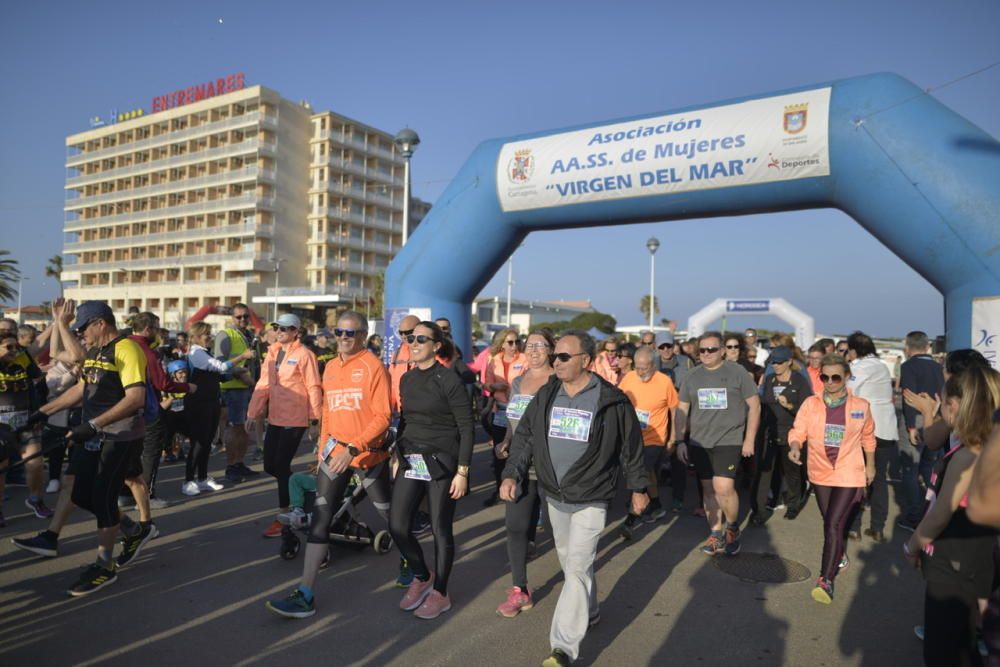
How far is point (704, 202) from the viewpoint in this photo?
10.0 metres

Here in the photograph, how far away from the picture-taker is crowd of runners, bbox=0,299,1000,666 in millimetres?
2826

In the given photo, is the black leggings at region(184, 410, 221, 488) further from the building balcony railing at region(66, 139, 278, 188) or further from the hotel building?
the building balcony railing at region(66, 139, 278, 188)

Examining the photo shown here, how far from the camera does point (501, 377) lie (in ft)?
23.9

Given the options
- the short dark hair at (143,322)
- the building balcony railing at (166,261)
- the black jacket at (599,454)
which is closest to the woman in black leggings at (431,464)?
the black jacket at (599,454)

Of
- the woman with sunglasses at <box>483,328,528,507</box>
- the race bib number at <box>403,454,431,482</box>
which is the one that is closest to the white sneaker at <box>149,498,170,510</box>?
the woman with sunglasses at <box>483,328,528,507</box>

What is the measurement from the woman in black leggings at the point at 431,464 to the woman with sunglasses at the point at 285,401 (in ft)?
5.40

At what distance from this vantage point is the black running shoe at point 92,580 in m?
4.33

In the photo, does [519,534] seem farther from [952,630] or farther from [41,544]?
[41,544]

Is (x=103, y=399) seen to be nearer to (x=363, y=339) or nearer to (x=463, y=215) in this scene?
(x=363, y=339)

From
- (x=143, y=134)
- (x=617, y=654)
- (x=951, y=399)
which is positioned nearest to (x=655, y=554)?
(x=617, y=654)

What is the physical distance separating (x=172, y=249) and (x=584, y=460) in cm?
6949

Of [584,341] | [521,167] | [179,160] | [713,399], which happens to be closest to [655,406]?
[713,399]

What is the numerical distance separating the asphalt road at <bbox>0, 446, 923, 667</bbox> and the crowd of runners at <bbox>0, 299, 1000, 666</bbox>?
0.18 meters

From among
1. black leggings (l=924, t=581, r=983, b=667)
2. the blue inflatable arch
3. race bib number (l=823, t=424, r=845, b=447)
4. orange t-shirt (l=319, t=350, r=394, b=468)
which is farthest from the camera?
Result: the blue inflatable arch
